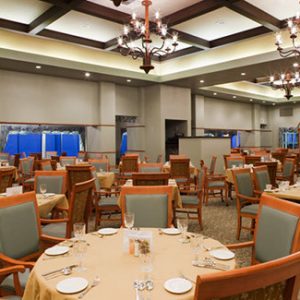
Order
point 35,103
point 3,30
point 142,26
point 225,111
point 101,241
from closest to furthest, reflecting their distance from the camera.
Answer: point 101,241 < point 142,26 < point 3,30 < point 35,103 < point 225,111

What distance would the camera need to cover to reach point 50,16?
643 cm

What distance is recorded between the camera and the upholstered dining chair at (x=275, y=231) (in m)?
2.04

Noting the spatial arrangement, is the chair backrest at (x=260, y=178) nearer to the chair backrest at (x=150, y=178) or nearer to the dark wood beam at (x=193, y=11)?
the chair backrest at (x=150, y=178)

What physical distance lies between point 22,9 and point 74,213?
5.31 metres

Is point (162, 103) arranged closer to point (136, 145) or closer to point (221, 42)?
point (136, 145)

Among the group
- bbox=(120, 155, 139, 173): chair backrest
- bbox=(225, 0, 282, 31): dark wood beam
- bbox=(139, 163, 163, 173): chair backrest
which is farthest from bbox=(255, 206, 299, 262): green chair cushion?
bbox=(120, 155, 139, 173): chair backrest

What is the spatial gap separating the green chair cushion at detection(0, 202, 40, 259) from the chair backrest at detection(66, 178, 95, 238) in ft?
1.49

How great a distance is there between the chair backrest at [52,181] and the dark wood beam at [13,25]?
4.60 metres

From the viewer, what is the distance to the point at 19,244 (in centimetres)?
238

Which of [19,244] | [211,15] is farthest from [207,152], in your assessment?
[19,244]

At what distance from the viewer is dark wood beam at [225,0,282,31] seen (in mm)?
5969

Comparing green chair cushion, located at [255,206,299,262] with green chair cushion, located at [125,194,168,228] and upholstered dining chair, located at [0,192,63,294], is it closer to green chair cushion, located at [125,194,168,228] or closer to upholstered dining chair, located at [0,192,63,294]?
green chair cushion, located at [125,194,168,228]

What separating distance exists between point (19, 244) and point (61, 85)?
27.5ft

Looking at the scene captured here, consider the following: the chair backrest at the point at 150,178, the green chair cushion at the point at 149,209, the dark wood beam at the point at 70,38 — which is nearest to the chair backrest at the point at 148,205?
the green chair cushion at the point at 149,209
